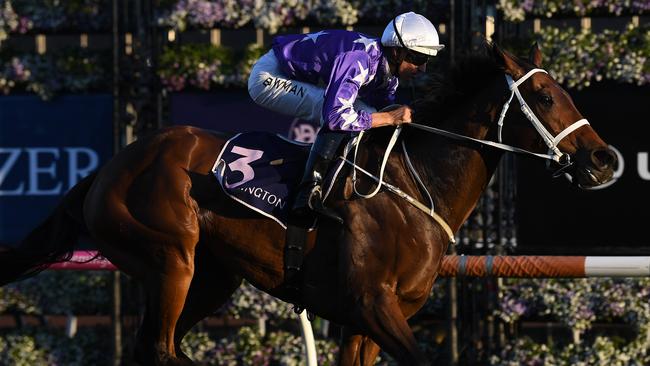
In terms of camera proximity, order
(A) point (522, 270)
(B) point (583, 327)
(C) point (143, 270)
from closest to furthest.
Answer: (C) point (143, 270)
(A) point (522, 270)
(B) point (583, 327)

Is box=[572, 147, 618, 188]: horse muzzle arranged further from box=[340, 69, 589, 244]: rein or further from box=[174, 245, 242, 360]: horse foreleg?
box=[174, 245, 242, 360]: horse foreleg

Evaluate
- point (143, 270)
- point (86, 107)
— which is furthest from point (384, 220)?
point (86, 107)

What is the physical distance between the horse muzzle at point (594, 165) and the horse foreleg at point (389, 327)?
0.85 meters

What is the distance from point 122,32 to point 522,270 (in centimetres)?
273

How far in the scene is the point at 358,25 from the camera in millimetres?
7105

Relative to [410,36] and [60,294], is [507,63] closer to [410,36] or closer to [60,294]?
[410,36]

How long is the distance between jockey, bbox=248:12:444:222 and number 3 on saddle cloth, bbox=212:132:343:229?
0.10 metres

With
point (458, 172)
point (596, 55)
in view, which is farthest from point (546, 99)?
point (596, 55)

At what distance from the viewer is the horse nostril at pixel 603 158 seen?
4715 mm

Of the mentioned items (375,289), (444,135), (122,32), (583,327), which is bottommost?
(583,327)

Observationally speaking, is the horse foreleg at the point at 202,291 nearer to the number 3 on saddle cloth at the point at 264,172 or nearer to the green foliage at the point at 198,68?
the number 3 on saddle cloth at the point at 264,172

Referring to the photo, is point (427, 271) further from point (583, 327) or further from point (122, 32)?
point (122, 32)

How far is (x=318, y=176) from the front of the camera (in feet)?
16.1

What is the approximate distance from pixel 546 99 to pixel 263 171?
115cm
